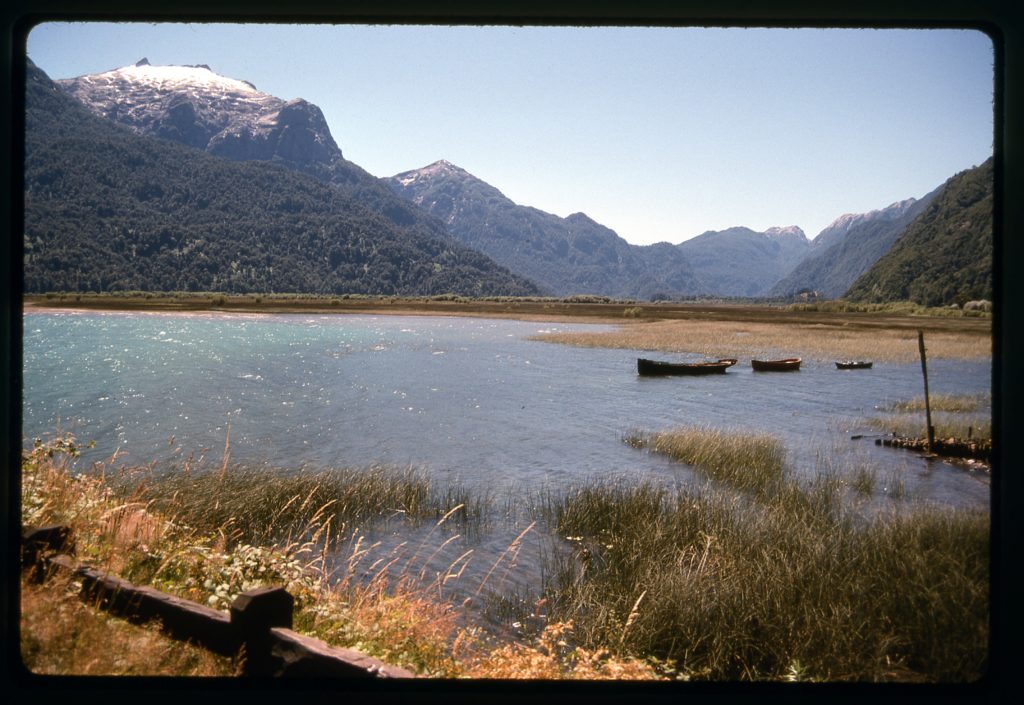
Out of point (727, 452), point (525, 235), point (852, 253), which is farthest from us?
point (525, 235)

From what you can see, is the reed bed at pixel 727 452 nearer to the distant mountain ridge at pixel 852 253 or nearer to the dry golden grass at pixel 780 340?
the dry golden grass at pixel 780 340

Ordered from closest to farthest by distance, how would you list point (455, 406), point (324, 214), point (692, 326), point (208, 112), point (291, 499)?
point (291, 499)
point (455, 406)
point (208, 112)
point (692, 326)
point (324, 214)

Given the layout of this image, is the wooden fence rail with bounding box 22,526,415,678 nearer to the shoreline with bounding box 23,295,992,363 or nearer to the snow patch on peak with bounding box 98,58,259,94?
the snow patch on peak with bounding box 98,58,259,94

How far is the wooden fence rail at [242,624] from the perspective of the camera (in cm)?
240

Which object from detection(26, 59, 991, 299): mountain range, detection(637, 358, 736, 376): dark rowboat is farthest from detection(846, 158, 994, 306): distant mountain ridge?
detection(637, 358, 736, 376): dark rowboat

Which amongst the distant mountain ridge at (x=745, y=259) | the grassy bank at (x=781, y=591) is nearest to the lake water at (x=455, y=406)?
the grassy bank at (x=781, y=591)

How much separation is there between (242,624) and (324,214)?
38.0 meters

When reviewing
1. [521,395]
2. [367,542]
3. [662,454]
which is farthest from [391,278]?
[367,542]

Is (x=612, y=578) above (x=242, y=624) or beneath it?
beneath

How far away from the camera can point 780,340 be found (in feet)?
96.5

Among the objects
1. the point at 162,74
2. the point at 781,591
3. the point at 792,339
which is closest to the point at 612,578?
the point at 781,591

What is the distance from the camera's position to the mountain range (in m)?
17.1

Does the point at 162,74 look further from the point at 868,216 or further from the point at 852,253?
the point at 852,253

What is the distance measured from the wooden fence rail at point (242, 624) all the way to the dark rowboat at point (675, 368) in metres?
19.0
